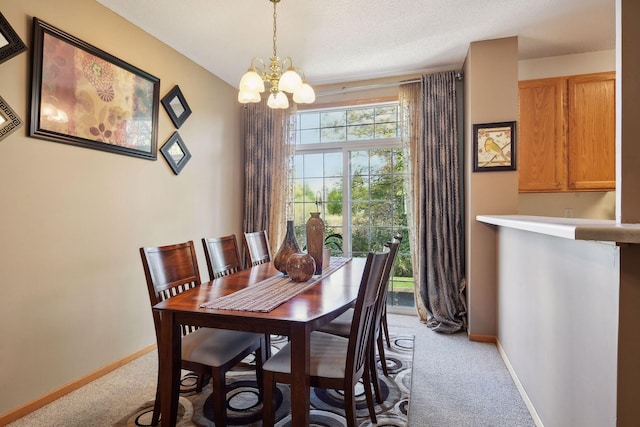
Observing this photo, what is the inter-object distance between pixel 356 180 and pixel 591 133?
7.37 feet

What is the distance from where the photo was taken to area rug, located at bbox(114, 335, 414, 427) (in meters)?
1.90

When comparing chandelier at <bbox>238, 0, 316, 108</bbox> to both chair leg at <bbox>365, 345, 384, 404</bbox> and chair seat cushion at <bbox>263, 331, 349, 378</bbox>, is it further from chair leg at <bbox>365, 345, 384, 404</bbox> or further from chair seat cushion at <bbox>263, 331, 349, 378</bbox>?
chair leg at <bbox>365, 345, 384, 404</bbox>

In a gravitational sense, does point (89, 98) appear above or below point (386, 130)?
below

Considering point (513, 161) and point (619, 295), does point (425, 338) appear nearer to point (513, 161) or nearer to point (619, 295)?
point (513, 161)

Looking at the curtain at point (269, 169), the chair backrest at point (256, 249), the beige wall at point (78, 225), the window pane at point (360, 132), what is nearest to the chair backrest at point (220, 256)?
the chair backrest at point (256, 249)

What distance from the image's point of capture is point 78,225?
2330 mm

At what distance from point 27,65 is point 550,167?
13.2 feet

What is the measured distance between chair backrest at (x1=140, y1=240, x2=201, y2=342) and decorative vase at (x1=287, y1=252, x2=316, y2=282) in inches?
22.6

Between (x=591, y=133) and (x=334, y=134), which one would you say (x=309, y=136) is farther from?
(x=591, y=133)

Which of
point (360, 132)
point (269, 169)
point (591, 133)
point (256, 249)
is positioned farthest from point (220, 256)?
point (591, 133)

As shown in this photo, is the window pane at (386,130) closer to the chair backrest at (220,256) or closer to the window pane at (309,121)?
the window pane at (309,121)

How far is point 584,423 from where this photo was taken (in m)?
1.32

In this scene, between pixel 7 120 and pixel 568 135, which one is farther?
pixel 568 135

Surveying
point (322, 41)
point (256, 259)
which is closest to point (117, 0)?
point (322, 41)
